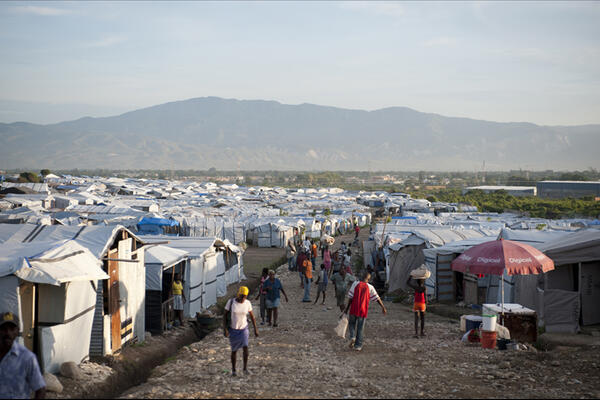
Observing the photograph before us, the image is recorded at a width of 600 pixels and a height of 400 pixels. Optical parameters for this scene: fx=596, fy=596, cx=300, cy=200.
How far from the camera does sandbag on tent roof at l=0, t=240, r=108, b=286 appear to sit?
829 cm

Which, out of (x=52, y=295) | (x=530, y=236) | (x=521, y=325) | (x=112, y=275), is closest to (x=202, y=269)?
(x=112, y=275)

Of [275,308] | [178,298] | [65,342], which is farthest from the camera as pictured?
[178,298]

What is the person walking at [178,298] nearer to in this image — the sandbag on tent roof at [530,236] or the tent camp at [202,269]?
the tent camp at [202,269]

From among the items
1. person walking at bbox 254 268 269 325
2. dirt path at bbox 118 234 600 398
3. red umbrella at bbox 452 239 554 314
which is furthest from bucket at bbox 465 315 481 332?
person walking at bbox 254 268 269 325

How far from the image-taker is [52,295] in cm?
913

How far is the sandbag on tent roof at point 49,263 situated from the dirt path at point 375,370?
1.94 meters

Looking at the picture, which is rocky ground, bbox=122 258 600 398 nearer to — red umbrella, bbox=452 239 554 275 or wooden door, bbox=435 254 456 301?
red umbrella, bbox=452 239 554 275

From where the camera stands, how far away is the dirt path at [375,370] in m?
8.49

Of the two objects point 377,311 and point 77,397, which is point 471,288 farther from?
point 77,397

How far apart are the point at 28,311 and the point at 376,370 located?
5388mm

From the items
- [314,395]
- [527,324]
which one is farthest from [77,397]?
[527,324]

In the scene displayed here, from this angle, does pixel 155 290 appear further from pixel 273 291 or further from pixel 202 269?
pixel 202 269

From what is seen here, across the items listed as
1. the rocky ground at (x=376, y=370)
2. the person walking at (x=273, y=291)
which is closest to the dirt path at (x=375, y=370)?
the rocky ground at (x=376, y=370)

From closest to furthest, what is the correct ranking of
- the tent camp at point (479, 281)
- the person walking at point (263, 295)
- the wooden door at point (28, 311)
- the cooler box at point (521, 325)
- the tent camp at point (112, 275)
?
the wooden door at point (28, 311)
the tent camp at point (112, 275)
the cooler box at point (521, 325)
the person walking at point (263, 295)
the tent camp at point (479, 281)
